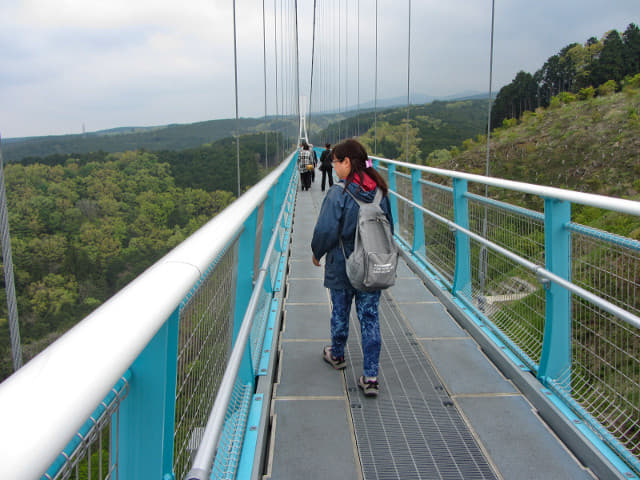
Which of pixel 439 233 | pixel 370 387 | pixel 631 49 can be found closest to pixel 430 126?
pixel 631 49

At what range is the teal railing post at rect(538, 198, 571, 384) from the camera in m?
2.58

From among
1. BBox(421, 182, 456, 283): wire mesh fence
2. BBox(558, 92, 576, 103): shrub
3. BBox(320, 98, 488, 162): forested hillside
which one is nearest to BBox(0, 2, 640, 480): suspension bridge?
BBox(421, 182, 456, 283): wire mesh fence

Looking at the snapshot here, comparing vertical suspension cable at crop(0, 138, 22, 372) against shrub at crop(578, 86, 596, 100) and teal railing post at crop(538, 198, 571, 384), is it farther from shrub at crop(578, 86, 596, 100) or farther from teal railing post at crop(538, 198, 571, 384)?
shrub at crop(578, 86, 596, 100)

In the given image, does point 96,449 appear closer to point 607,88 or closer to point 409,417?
point 409,417

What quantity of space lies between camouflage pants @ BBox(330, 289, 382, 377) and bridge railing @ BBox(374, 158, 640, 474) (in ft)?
2.74

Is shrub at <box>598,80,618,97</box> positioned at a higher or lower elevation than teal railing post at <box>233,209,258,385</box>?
higher

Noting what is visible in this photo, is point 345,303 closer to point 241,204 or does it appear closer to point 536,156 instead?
point 241,204

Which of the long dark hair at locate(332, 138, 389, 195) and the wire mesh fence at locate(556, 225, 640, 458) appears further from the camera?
the long dark hair at locate(332, 138, 389, 195)

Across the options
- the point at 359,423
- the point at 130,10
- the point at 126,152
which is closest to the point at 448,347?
the point at 359,423

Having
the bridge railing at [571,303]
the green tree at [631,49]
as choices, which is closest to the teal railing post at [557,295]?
the bridge railing at [571,303]

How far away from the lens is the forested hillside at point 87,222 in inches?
72.7

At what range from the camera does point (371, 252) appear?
271 cm

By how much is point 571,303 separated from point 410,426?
0.99 m

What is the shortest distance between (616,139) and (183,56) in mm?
16002
